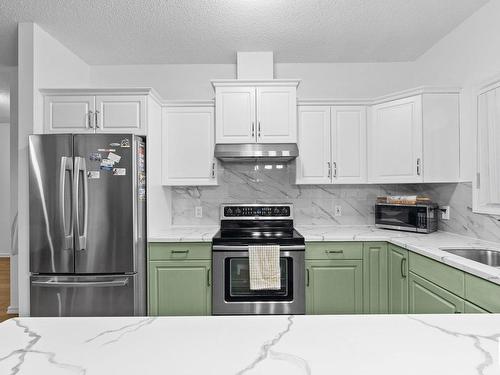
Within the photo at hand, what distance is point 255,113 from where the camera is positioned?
9.31ft

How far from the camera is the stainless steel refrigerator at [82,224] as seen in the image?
233 centimetres

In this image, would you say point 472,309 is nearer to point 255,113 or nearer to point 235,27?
point 255,113

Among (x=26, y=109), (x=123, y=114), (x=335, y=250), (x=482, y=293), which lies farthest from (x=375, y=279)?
(x=26, y=109)

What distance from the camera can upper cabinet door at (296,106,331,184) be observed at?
296cm

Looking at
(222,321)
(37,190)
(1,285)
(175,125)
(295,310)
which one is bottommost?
(1,285)

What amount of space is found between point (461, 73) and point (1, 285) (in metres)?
5.83

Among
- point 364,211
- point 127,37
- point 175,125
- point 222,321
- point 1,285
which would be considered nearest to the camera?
point 222,321

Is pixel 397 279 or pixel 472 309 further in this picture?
pixel 397 279

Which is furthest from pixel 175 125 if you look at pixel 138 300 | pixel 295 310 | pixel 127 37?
pixel 295 310

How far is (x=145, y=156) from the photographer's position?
259 centimetres

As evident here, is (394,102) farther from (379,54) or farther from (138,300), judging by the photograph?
(138,300)

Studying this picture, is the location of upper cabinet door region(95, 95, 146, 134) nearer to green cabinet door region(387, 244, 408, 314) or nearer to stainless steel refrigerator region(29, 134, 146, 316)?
stainless steel refrigerator region(29, 134, 146, 316)

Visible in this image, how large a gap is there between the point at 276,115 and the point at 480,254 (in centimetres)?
186

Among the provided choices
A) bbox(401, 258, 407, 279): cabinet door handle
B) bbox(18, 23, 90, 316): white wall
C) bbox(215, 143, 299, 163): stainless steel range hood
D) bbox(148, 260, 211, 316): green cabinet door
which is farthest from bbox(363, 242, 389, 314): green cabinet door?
bbox(18, 23, 90, 316): white wall
